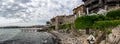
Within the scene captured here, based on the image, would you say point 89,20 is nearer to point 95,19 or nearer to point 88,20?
point 88,20

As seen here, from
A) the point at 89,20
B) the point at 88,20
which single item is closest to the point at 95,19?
the point at 89,20

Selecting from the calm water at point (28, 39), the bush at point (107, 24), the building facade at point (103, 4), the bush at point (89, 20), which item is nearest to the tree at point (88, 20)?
the bush at point (89, 20)

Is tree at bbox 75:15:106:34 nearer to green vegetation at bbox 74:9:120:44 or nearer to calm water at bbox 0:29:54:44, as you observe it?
green vegetation at bbox 74:9:120:44

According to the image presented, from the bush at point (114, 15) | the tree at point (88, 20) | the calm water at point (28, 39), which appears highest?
the bush at point (114, 15)

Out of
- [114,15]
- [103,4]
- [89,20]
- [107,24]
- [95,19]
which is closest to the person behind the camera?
[107,24]

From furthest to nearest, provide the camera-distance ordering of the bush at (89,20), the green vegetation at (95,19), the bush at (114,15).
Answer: the bush at (89,20), the bush at (114,15), the green vegetation at (95,19)

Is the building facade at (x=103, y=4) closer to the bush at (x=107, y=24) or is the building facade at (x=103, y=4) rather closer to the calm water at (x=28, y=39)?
the calm water at (x=28, y=39)

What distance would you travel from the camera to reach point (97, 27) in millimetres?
46125

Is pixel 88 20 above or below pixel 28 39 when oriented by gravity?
above

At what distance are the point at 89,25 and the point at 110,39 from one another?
73.4 ft

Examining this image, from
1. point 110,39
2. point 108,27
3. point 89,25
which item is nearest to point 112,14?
point 89,25

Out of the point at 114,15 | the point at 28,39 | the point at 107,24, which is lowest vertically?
the point at 28,39

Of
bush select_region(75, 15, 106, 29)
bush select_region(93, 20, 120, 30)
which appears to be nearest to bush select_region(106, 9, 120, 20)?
bush select_region(75, 15, 106, 29)

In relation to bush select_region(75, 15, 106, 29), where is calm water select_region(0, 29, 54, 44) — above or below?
below
